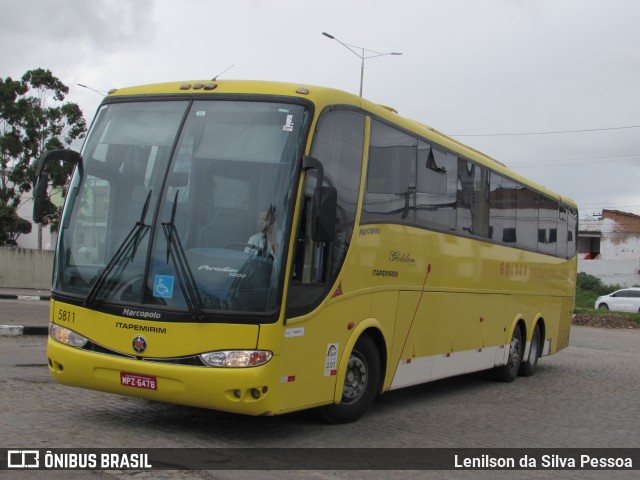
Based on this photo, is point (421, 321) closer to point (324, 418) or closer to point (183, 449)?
point (324, 418)

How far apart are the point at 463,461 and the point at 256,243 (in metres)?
2.73

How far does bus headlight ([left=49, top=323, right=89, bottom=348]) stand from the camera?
7316 millimetres

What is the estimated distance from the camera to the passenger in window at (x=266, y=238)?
6.93m

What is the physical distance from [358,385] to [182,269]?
2.58 m

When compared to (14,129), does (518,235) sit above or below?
below

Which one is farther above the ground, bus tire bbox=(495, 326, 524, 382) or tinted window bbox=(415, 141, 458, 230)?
tinted window bbox=(415, 141, 458, 230)

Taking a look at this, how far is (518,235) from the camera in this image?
1390 centimetres

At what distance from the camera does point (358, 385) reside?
842 cm

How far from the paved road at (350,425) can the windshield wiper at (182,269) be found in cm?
123

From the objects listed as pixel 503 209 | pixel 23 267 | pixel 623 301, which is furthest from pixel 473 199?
pixel 623 301

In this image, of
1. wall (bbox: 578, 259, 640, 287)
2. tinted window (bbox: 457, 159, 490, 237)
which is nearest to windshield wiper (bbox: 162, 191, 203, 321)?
tinted window (bbox: 457, 159, 490, 237)

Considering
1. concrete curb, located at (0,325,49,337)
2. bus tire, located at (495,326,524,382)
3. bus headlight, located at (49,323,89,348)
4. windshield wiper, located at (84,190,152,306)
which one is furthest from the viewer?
concrete curb, located at (0,325,49,337)

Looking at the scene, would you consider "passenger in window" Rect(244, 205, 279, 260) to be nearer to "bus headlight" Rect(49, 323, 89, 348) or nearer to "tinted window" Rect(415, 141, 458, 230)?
"bus headlight" Rect(49, 323, 89, 348)

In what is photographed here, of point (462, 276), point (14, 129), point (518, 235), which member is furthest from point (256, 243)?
point (14, 129)
